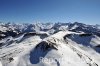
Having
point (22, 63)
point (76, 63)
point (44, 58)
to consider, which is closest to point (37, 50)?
point (44, 58)

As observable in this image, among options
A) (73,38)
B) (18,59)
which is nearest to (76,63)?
(18,59)

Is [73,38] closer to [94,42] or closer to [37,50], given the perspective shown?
[94,42]

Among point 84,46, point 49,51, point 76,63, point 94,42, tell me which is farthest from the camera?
point 94,42

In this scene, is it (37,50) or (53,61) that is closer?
(53,61)

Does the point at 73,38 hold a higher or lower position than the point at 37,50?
lower

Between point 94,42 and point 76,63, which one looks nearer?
point 76,63

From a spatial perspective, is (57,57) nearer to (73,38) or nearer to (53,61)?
(53,61)

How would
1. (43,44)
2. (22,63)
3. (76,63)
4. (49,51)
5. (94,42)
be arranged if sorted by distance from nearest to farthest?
(22,63)
(76,63)
(49,51)
(43,44)
(94,42)

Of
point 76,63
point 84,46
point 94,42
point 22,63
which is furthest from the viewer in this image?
point 94,42

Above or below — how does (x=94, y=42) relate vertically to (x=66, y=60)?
below
